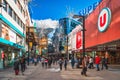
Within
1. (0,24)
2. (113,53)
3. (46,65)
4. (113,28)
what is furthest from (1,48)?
(113,53)

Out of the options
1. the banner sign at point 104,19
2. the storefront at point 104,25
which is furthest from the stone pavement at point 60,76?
the banner sign at point 104,19

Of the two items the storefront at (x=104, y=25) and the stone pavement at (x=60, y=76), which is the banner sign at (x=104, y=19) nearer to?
the storefront at (x=104, y=25)

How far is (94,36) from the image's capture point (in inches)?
2032

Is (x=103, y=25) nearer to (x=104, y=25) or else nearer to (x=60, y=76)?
(x=104, y=25)

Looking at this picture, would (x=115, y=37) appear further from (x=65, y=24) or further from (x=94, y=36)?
(x=65, y=24)

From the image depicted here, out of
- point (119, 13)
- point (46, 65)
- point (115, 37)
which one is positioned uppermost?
point (119, 13)

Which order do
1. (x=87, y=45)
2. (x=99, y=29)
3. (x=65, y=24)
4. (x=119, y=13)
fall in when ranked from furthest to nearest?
(x=65, y=24)
(x=87, y=45)
(x=99, y=29)
(x=119, y=13)

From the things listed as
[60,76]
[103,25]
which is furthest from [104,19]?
[60,76]

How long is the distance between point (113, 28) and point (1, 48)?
46.6ft

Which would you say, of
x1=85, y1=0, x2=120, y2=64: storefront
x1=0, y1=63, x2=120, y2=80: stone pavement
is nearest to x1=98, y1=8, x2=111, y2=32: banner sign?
x1=85, y1=0, x2=120, y2=64: storefront

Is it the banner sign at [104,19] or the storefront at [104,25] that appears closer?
the storefront at [104,25]

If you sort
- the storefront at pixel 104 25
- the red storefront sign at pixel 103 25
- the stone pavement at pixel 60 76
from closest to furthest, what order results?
1. the stone pavement at pixel 60 76
2. the red storefront sign at pixel 103 25
3. the storefront at pixel 104 25

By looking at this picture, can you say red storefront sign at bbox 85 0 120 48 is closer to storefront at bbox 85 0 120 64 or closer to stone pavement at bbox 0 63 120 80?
storefront at bbox 85 0 120 64

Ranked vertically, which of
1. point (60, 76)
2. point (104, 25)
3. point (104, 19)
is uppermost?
point (104, 19)
